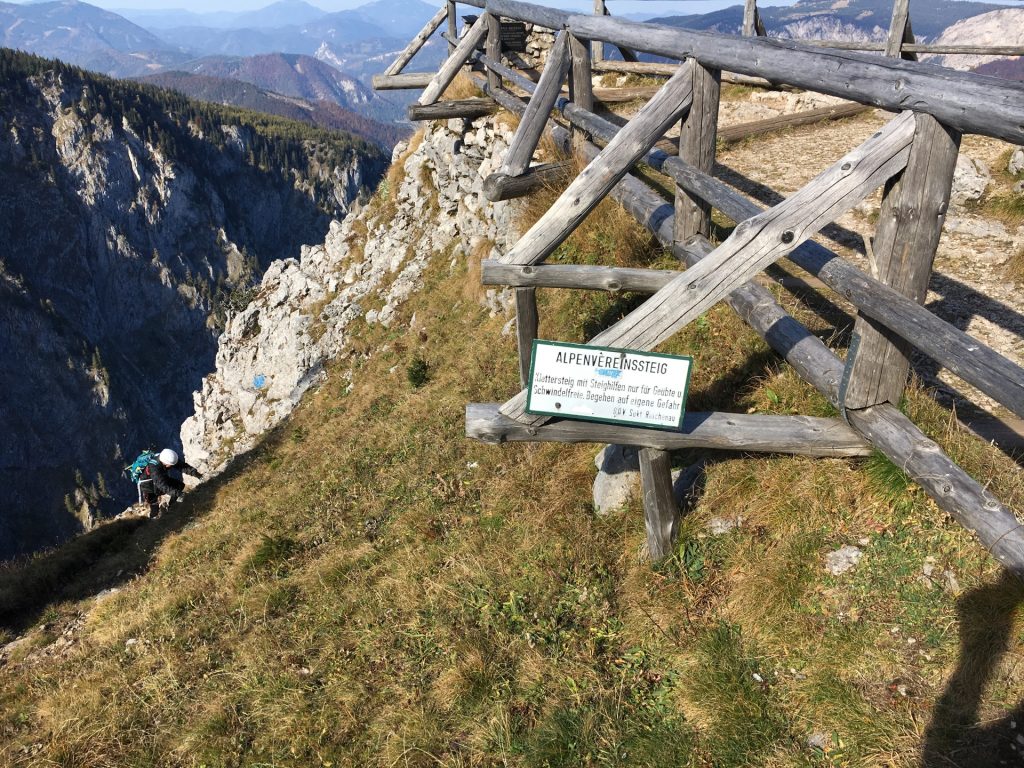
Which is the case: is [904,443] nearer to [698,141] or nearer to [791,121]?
[698,141]

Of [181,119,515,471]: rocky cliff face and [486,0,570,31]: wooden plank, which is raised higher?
[486,0,570,31]: wooden plank

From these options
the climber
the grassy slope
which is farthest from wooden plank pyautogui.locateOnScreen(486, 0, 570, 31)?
the climber

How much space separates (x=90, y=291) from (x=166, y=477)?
191908mm

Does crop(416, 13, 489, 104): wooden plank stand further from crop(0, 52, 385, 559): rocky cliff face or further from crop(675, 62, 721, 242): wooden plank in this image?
crop(0, 52, 385, 559): rocky cliff face

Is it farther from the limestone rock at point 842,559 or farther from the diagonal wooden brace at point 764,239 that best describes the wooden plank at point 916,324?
the limestone rock at point 842,559

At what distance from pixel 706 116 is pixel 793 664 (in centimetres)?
446

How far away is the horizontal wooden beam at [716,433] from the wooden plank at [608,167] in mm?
1819

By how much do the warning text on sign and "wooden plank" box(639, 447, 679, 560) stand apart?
480 millimetres

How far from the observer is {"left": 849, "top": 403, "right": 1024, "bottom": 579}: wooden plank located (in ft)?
10.2

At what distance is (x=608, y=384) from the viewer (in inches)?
159

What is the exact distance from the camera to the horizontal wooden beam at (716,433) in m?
4.21

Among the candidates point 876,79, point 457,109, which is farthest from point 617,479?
point 457,109

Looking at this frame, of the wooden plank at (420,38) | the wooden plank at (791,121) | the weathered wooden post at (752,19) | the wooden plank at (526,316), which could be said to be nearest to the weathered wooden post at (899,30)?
the wooden plank at (791,121)

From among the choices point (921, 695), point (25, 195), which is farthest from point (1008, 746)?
point (25, 195)
